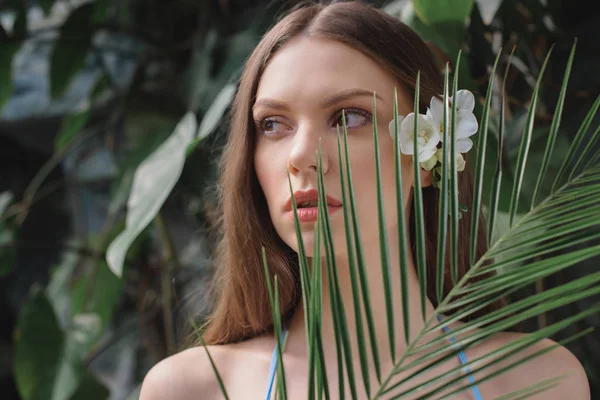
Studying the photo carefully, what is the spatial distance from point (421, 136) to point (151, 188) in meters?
0.59

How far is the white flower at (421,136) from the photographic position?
0.91 meters

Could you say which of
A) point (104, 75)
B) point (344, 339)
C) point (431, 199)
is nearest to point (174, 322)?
point (104, 75)

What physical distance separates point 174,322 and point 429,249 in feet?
3.56

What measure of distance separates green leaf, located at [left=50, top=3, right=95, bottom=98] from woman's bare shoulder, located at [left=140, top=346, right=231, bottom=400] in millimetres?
1230

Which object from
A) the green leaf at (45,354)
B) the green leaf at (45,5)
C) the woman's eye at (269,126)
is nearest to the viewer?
the woman's eye at (269,126)

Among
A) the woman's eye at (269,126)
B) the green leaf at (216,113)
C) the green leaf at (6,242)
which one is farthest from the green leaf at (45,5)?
the woman's eye at (269,126)

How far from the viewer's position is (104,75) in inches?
88.6

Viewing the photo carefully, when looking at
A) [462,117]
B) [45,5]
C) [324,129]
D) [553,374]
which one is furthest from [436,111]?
[45,5]

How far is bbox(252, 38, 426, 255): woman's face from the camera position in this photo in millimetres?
932

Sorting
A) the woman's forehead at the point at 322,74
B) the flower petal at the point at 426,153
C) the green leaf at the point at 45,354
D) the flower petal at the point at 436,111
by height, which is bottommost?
the green leaf at the point at 45,354

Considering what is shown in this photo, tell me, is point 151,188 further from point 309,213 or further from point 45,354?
point 45,354

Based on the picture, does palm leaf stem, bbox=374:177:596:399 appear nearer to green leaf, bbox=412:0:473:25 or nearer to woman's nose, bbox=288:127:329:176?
woman's nose, bbox=288:127:329:176

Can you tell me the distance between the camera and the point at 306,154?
3.01 ft

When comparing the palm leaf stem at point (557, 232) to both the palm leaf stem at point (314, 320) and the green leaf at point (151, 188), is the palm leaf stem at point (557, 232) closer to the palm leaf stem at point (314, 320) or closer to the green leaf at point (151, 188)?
the palm leaf stem at point (314, 320)
